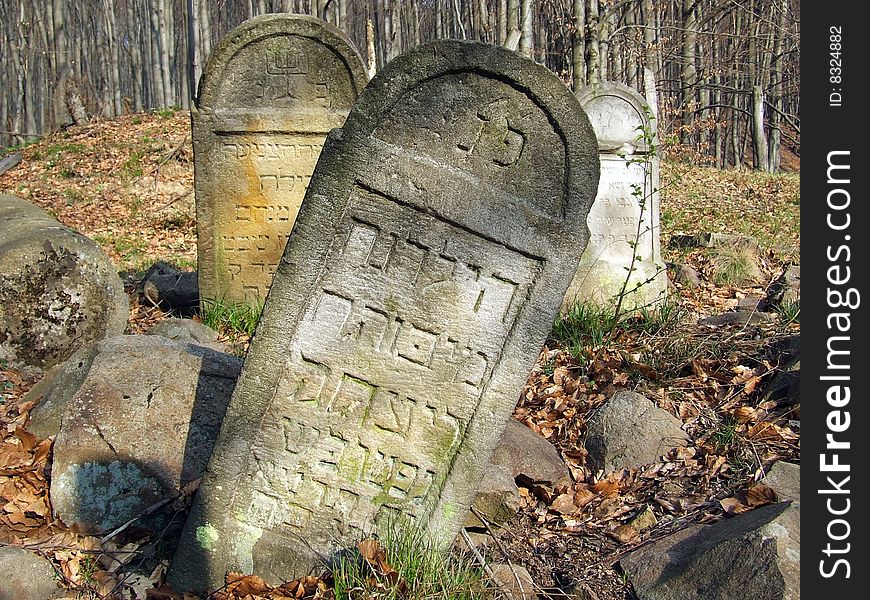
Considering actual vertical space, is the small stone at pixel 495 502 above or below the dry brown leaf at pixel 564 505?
above

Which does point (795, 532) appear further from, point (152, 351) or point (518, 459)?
point (152, 351)

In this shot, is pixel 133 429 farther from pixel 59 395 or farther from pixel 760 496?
pixel 760 496

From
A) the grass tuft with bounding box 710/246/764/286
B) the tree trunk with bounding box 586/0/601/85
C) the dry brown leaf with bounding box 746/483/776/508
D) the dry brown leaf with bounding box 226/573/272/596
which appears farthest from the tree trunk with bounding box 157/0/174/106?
the dry brown leaf with bounding box 746/483/776/508

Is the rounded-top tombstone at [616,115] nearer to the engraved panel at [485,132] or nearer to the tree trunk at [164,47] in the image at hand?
the engraved panel at [485,132]

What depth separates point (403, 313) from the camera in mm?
3002

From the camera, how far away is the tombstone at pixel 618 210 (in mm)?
7031

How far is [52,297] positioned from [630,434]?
3.85m

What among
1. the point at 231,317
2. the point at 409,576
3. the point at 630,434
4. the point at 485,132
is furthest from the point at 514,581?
the point at 231,317

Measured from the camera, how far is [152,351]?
155 inches

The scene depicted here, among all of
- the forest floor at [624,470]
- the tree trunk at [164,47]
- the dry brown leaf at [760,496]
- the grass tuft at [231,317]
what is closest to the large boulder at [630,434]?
the forest floor at [624,470]

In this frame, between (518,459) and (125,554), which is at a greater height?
(518,459)

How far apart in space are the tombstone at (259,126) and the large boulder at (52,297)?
4.34 feet

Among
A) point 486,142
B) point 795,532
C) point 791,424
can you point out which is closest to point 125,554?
point 486,142

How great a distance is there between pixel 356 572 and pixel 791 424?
8.45ft
